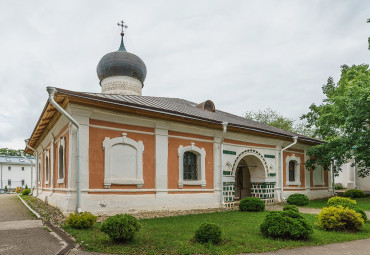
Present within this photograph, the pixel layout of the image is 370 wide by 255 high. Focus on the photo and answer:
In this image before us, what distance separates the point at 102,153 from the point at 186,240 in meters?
4.65

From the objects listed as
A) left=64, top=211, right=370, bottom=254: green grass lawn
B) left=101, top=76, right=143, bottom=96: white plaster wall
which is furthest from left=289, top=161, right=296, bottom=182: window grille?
left=101, top=76, right=143, bottom=96: white plaster wall

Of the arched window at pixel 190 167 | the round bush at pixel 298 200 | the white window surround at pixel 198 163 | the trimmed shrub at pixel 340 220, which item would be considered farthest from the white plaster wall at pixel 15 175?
the trimmed shrub at pixel 340 220

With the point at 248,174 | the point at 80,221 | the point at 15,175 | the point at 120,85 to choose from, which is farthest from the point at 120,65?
the point at 15,175

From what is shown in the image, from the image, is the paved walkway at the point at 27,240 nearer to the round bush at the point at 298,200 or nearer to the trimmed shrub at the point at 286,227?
the trimmed shrub at the point at 286,227

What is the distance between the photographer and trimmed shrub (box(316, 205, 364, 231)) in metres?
7.75

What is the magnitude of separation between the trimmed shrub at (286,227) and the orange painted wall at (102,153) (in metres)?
4.94

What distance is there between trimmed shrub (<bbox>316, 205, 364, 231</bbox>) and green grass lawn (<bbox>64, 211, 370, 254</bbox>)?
0.25 meters

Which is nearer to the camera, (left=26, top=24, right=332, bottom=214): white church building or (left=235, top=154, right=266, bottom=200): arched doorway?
(left=26, top=24, right=332, bottom=214): white church building

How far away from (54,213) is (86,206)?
1.79 metres

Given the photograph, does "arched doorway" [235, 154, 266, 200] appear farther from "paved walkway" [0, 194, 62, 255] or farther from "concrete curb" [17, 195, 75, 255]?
"paved walkway" [0, 194, 62, 255]

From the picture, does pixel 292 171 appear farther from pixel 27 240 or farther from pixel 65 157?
pixel 27 240

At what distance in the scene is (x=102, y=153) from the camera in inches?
387

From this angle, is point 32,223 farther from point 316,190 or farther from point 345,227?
point 316,190

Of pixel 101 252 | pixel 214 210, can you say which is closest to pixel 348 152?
pixel 214 210
